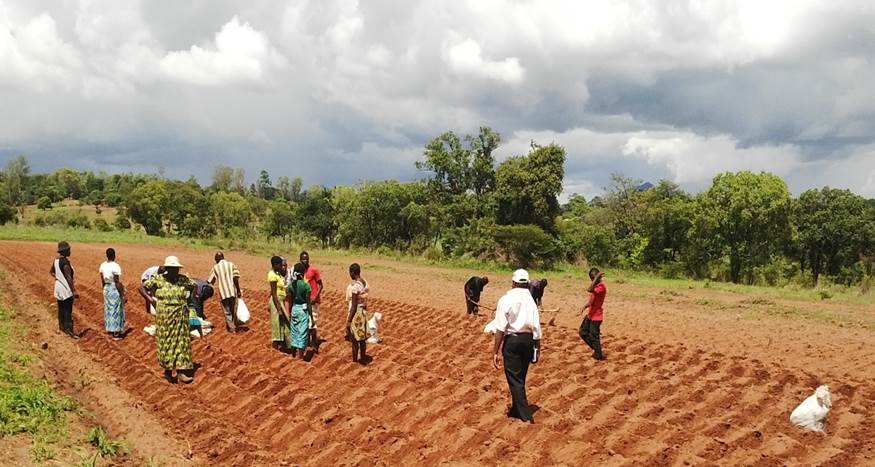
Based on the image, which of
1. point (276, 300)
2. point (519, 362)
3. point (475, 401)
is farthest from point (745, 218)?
point (519, 362)

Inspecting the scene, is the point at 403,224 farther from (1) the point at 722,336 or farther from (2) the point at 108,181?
(2) the point at 108,181

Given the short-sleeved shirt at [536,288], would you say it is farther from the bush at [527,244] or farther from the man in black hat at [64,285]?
the bush at [527,244]

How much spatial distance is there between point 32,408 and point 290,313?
10.8 feet

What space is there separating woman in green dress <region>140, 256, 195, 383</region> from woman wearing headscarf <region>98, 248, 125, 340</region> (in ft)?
8.03

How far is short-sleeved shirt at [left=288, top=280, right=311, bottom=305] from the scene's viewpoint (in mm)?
8438

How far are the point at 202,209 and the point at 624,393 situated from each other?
143 ft

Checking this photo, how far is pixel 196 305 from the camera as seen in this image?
32.9ft

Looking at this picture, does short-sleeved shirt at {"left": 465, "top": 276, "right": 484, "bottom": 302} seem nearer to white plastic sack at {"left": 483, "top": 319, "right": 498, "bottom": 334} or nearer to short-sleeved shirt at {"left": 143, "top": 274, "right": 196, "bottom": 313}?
white plastic sack at {"left": 483, "top": 319, "right": 498, "bottom": 334}

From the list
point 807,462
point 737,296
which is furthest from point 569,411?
point 737,296

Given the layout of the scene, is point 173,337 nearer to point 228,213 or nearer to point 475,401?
point 475,401

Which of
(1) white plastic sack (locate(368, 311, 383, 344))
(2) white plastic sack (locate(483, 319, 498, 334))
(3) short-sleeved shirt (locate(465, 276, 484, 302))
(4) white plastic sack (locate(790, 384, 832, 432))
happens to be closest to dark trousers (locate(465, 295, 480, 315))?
(3) short-sleeved shirt (locate(465, 276, 484, 302))

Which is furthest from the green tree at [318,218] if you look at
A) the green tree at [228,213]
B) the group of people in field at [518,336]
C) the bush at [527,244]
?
the group of people in field at [518,336]

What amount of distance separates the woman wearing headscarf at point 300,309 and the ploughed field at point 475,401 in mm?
347

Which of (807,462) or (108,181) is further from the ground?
(108,181)
